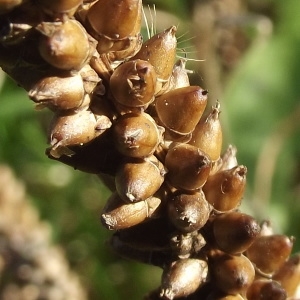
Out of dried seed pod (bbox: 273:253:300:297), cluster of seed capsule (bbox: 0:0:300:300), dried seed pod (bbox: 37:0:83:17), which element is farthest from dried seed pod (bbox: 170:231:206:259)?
dried seed pod (bbox: 37:0:83:17)

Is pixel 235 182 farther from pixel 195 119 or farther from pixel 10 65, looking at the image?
pixel 10 65

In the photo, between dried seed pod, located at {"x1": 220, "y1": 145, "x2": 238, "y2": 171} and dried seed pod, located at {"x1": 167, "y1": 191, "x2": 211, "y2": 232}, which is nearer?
dried seed pod, located at {"x1": 167, "y1": 191, "x2": 211, "y2": 232}

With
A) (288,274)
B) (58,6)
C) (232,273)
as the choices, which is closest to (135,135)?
(58,6)

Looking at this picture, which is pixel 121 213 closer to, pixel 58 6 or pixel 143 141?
pixel 143 141

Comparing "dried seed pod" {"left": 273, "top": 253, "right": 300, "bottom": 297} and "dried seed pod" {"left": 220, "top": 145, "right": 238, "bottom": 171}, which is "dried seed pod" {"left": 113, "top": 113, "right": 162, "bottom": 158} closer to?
"dried seed pod" {"left": 220, "top": 145, "right": 238, "bottom": 171}

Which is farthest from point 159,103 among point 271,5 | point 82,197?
point 271,5

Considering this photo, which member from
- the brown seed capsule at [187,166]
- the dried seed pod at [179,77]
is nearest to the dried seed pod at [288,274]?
the brown seed capsule at [187,166]
